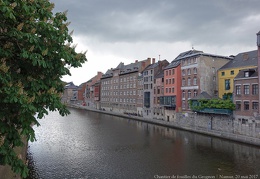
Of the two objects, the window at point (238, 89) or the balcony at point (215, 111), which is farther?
the balcony at point (215, 111)

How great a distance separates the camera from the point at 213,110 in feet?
162

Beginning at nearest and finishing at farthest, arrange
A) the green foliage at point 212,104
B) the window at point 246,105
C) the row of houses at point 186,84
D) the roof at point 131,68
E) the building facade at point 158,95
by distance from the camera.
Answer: the window at point 246,105, the row of houses at point 186,84, the green foliage at point 212,104, the building facade at point 158,95, the roof at point 131,68

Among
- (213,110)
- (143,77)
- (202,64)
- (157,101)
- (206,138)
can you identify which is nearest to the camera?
(206,138)

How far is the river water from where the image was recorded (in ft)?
82.7

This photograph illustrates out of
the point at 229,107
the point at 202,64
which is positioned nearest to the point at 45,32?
the point at 229,107

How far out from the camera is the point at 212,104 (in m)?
Answer: 49.6

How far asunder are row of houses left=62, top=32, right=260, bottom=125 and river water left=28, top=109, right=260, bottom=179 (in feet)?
34.7

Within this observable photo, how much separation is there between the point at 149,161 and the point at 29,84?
75.4 feet

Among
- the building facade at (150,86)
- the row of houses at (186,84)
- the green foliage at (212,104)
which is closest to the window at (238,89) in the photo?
the row of houses at (186,84)

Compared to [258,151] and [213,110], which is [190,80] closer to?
[213,110]

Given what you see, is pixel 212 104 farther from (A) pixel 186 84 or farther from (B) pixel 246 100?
(A) pixel 186 84

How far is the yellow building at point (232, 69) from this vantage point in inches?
1984

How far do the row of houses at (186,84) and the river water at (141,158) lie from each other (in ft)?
34.7

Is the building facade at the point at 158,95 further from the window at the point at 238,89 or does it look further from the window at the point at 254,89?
the window at the point at 254,89
